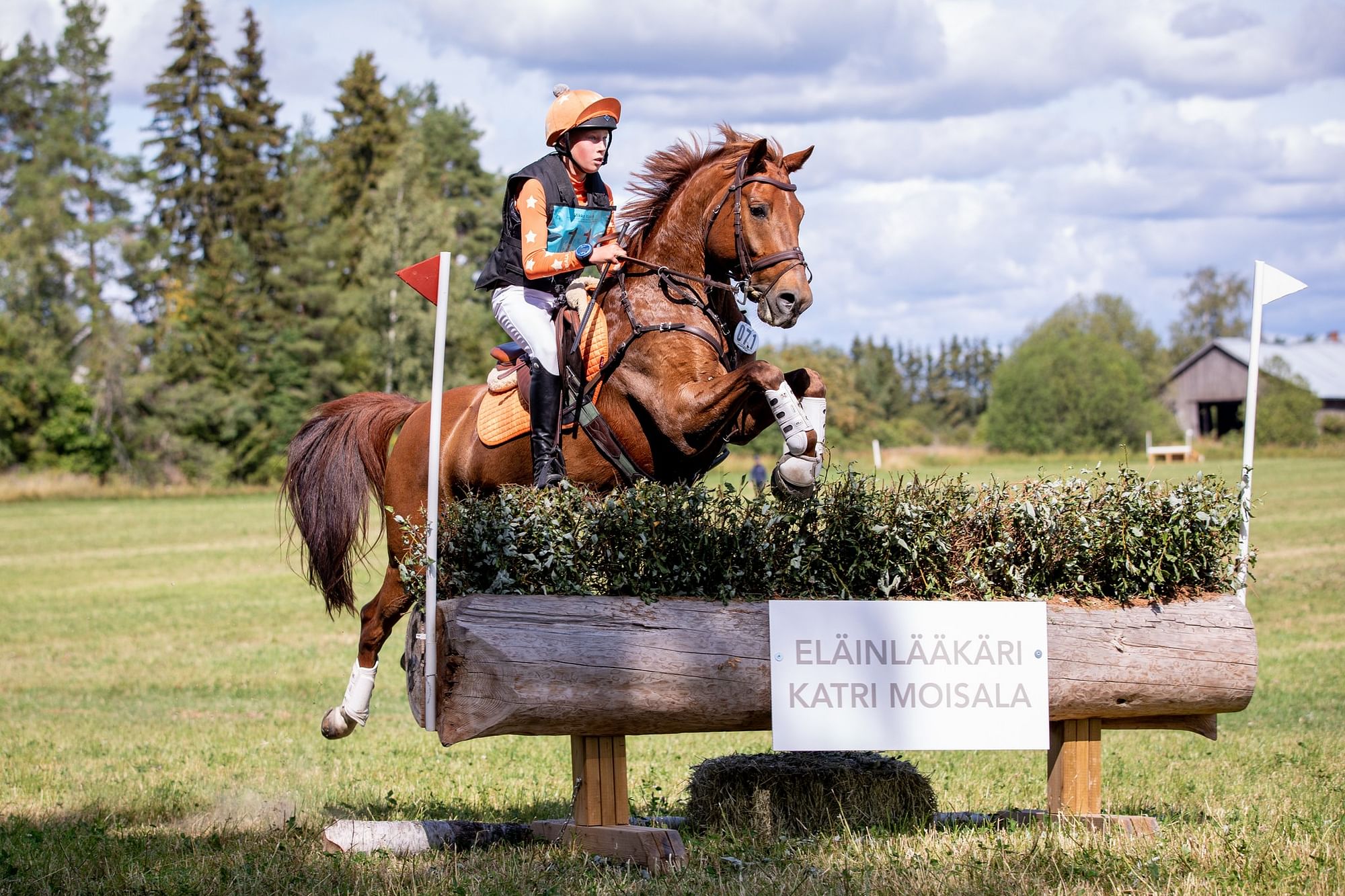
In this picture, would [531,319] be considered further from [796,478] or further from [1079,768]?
[1079,768]

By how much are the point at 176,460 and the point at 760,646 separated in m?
48.1

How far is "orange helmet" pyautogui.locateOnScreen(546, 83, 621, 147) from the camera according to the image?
5.62m

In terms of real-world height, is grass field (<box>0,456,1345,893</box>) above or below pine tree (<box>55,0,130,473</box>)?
below

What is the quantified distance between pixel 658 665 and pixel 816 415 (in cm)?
118

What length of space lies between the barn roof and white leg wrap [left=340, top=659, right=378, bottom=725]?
6322cm

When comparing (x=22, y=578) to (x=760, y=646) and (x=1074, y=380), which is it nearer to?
(x=760, y=646)

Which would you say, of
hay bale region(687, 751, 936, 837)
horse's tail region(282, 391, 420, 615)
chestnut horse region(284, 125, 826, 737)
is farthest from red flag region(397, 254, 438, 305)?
hay bale region(687, 751, 936, 837)

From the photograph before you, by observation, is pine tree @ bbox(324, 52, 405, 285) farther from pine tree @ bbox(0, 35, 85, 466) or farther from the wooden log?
the wooden log

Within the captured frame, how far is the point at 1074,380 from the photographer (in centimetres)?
6444

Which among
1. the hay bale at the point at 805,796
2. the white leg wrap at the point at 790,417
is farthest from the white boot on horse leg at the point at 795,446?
the hay bale at the point at 805,796

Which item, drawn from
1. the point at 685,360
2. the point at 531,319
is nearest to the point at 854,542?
the point at 685,360

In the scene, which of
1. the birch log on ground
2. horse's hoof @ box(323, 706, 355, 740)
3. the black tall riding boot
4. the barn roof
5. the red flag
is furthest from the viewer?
the barn roof

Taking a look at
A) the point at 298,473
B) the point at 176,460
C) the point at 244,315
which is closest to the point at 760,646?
the point at 298,473

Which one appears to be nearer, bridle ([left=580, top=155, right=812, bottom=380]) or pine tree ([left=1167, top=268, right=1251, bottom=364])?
bridle ([left=580, top=155, right=812, bottom=380])
